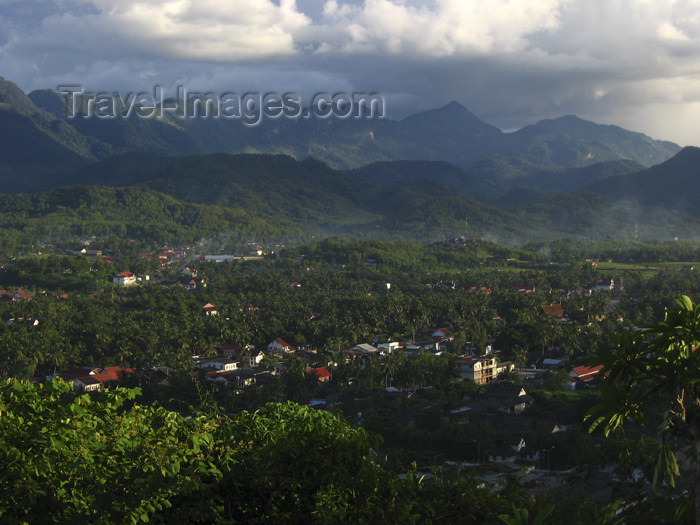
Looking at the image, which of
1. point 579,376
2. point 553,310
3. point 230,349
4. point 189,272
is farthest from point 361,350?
point 189,272

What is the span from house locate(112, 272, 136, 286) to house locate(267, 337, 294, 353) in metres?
32.8

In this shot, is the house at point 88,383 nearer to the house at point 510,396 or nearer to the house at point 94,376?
the house at point 94,376

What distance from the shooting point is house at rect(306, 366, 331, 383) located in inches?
1417

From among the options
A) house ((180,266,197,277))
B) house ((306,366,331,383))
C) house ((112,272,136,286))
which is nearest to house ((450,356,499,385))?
house ((306,366,331,383))

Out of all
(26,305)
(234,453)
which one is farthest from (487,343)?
(234,453)

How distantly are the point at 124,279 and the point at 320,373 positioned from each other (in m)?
43.2

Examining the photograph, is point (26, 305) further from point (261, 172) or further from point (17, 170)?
point (17, 170)

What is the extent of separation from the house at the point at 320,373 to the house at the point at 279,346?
691cm

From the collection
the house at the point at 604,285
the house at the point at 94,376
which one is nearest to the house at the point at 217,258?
the house at the point at 604,285

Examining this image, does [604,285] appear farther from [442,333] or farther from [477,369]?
[477,369]

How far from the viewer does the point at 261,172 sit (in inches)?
6594

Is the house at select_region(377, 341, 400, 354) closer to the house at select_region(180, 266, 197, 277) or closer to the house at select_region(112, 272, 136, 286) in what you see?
the house at select_region(112, 272, 136, 286)

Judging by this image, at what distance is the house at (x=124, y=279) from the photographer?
7475 cm

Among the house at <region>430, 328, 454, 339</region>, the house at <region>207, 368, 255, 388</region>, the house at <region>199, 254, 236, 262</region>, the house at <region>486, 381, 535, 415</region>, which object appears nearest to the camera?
the house at <region>486, 381, 535, 415</region>
